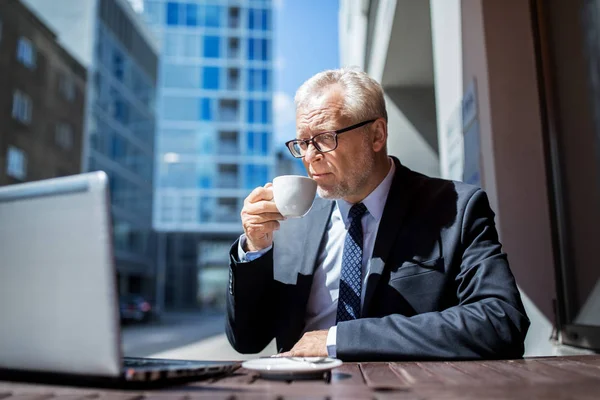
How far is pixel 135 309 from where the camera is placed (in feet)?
64.3

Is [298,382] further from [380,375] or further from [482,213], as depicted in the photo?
[482,213]

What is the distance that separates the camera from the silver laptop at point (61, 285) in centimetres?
69

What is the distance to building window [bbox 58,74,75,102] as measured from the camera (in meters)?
19.8

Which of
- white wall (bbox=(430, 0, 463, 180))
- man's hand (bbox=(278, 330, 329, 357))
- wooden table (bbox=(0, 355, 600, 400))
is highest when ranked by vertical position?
white wall (bbox=(430, 0, 463, 180))

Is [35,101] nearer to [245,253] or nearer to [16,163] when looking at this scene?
[16,163]

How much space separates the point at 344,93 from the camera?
1819 mm

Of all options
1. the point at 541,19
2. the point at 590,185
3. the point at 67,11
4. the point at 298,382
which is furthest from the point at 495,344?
the point at 67,11

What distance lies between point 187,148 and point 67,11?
1130cm

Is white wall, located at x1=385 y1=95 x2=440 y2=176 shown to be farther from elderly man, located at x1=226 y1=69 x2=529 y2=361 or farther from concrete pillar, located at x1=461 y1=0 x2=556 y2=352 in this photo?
elderly man, located at x1=226 y1=69 x2=529 y2=361

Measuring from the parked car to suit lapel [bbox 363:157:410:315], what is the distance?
18264 millimetres

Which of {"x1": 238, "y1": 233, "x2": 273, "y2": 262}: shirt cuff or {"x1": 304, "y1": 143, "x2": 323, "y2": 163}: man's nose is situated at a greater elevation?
{"x1": 304, "y1": 143, "x2": 323, "y2": 163}: man's nose

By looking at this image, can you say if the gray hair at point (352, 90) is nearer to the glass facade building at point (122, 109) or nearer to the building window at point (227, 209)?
the glass facade building at point (122, 109)

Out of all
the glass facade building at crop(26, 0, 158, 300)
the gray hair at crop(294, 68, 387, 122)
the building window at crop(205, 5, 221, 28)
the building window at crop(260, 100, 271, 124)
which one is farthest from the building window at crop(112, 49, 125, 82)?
the gray hair at crop(294, 68, 387, 122)

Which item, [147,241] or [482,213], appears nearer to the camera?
[482,213]
